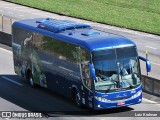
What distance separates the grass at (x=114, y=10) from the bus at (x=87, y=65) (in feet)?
73.7

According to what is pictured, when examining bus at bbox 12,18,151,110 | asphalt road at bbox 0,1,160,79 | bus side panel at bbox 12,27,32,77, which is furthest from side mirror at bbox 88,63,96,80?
asphalt road at bbox 0,1,160,79

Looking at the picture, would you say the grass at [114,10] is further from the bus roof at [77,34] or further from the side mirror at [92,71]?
the side mirror at [92,71]

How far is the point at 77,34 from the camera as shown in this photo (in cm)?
2425

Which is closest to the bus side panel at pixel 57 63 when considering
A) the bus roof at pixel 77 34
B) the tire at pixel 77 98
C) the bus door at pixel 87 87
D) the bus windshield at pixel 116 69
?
the bus roof at pixel 77 34

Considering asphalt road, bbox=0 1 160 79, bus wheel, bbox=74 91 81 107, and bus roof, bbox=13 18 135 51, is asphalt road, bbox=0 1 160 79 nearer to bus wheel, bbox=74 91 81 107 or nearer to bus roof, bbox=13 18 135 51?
bus roof, bbox=13 18 135 51

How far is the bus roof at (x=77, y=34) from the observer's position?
74.0ft

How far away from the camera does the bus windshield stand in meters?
22.1

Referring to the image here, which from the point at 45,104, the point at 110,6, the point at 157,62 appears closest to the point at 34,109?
the point at 45,104

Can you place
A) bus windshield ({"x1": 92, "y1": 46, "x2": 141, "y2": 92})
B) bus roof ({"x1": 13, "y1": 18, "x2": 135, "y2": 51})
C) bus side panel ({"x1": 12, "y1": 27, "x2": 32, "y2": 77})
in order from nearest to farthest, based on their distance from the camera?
bus windshield ({"x1": 92, "y1": 46, "x2": 141, "y2": 92}) → bus roof ({"x1": 13, "y1": 18, "x2": 135, "y2": 51}) → bus side panel ({"x1": 12, "y1": 27, "x2": 32, "y2": 77})

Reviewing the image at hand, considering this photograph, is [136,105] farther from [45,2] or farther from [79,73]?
[45,2]

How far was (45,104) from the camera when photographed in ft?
80.1

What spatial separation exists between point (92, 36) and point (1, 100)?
16.6ft

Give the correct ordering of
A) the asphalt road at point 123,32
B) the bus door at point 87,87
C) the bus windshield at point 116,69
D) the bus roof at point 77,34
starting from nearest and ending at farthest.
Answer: the bus windshield at point 116,69
the bus door at point 87,87
the bus roof at point 77,34
the asphalt road at point 123,32

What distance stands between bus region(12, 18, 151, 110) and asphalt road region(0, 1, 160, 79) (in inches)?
274
